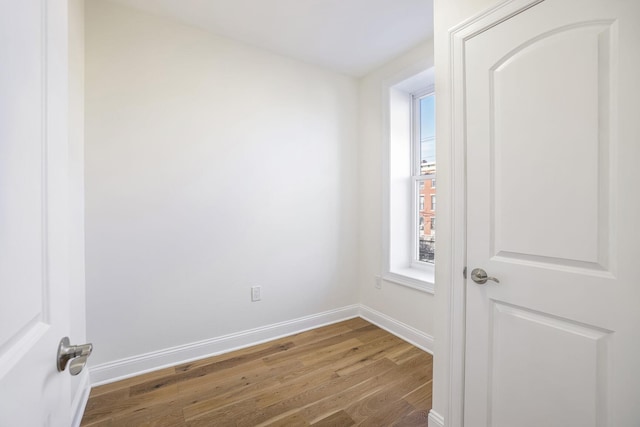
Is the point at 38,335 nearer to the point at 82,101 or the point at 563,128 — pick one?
the point at 563,128

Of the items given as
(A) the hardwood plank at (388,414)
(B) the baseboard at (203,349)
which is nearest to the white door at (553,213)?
(A) the hardwood plank at (388,414)

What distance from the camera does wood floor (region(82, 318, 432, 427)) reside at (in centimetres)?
153

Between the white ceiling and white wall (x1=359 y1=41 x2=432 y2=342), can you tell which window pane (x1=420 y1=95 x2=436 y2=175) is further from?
the white ceiling

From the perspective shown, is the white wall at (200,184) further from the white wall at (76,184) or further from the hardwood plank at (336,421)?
the hardwood plank at (336,421)

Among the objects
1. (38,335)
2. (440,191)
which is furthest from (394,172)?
(38,335)

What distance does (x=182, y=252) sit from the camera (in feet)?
6.67

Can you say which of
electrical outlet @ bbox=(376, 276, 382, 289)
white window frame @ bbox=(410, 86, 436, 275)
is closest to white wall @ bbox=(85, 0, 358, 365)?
electrical outlet @ bbox=(376, 276, 382, 289)

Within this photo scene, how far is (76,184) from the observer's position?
1.56m

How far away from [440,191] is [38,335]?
4.83 feet

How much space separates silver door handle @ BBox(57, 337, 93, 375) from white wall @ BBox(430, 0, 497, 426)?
1.38 meters

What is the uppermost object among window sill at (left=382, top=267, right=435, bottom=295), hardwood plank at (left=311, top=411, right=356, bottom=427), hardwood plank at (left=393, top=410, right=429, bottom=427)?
window sill at (left=382, top=267, right=435, bottom=295)

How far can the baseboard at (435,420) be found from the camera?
1.36 m

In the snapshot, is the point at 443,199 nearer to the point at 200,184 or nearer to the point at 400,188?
the point at 400,188

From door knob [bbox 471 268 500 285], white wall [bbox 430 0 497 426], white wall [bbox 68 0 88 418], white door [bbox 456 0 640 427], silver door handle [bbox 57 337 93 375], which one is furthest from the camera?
white wall [bbox 68 0 88 418]
